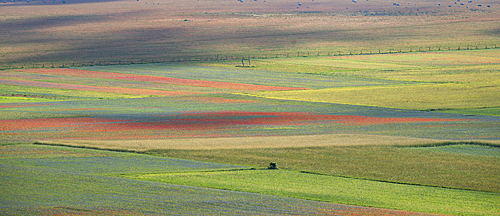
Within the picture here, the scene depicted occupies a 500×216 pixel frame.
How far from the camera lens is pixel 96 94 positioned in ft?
202

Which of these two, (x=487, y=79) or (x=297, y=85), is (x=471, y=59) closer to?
(x=487, y=79)

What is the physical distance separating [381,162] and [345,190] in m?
6.32

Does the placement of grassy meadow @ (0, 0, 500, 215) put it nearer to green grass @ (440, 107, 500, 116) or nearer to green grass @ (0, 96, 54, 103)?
green grass @ (440, 107, 500, 116)

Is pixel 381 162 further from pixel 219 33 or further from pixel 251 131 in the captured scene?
pixel 219 33

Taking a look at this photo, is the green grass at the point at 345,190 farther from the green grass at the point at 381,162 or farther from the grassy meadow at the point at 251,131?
the green grass at the point at 381,162

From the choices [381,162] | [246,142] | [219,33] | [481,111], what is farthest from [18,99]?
[219,33]

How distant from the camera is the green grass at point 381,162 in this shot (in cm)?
2969

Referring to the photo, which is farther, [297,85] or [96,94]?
[297,85]

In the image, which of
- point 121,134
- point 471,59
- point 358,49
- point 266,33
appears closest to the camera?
point 121,134

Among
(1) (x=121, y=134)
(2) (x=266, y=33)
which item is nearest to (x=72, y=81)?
(1) (x=121, y=134)

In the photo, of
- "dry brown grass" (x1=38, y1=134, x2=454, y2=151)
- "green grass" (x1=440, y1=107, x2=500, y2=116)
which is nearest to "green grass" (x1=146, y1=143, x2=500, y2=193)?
"dry brown grass" (x1=38, y1=134, x2=454, y2=151)

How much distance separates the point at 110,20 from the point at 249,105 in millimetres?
127175

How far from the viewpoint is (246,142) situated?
38.4 metres

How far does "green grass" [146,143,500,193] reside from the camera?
1169 inches
